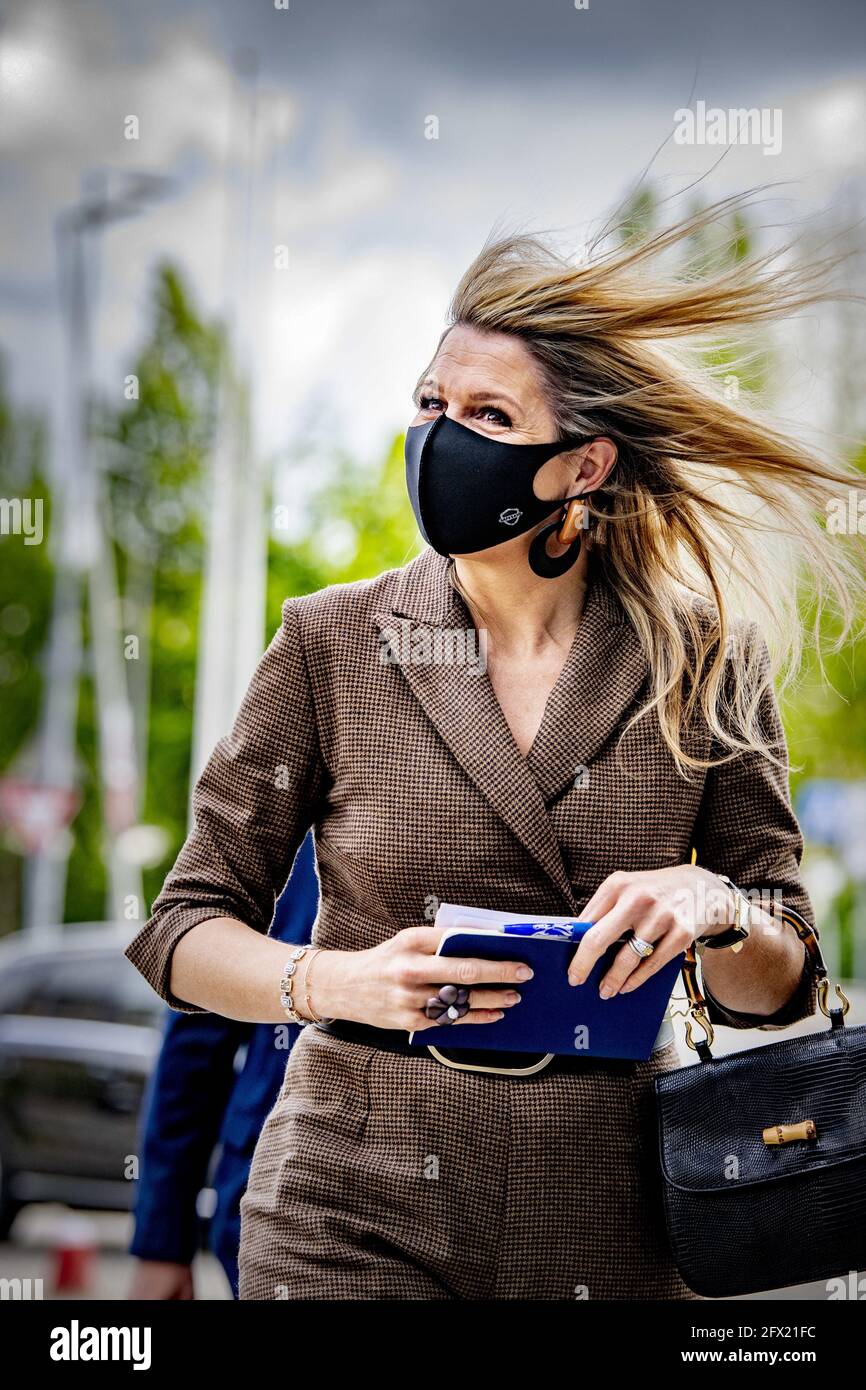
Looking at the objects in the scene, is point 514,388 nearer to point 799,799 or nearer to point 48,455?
point 799,799

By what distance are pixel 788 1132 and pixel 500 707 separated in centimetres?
74

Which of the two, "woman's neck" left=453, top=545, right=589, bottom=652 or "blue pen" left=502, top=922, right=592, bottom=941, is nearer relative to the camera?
"blue pen" left=502, top=922, right=592, bottom=941

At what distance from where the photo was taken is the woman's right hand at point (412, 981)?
187 cm

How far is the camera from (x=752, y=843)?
90.4 inches

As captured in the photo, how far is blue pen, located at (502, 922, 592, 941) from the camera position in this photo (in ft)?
6.12

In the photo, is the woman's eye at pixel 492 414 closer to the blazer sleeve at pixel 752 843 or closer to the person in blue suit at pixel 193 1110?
the blazer sleeve at pixel 752 843

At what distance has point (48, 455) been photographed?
2325cm

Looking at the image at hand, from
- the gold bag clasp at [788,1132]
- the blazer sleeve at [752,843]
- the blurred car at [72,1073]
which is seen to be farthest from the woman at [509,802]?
the blurred car at [72,1073]

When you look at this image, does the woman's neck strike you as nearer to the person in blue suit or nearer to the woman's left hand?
the woman's left hand

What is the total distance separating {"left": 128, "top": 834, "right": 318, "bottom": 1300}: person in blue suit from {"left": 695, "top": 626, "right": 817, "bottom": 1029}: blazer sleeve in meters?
0.80

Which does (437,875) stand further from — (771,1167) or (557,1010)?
(771,1167)

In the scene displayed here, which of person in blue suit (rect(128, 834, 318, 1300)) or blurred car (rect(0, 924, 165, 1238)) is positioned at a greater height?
person in blue suit (rect(128, 834, 318, 1300))

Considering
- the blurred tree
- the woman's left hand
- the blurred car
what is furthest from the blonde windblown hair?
the blurred tree
